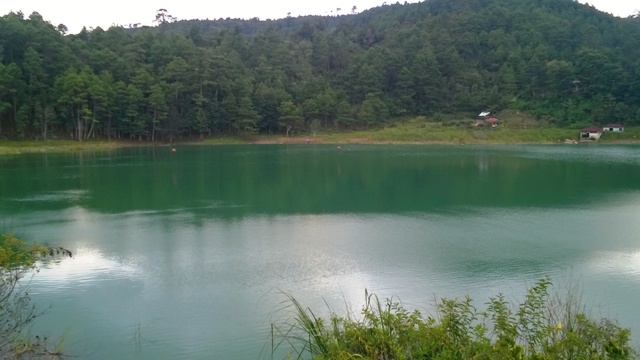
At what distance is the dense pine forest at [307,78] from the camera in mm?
38969

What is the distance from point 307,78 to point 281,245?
44.3 meters

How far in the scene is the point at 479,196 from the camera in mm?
17375

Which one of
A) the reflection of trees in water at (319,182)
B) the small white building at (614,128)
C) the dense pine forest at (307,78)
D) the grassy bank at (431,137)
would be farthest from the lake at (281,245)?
the small white building at (614,128)

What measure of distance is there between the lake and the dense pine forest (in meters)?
18.4

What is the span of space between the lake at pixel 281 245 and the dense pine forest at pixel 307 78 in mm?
18448

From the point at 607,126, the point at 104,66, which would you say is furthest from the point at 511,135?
the point at 104,66

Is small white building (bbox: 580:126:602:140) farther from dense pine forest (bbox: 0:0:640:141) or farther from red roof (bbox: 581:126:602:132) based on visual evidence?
dense pine forest (bbox: 0:0:640:141)

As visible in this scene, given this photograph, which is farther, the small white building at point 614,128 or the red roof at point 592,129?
the small white building at point 614,128

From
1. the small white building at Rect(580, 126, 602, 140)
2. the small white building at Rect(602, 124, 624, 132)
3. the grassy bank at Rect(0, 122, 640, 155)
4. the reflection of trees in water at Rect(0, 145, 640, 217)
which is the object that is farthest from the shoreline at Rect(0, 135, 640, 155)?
the reflection of trees in water at Rect(0, 145, 640, 217)

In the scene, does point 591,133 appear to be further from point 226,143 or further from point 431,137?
point 226,143

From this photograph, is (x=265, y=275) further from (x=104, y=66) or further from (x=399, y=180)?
(x=104, y=66)

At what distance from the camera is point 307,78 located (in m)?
53.8

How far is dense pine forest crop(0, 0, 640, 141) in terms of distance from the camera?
39.0m

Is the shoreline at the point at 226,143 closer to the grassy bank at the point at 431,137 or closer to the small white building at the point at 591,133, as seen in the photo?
the grassy bank at the point at 431,137
